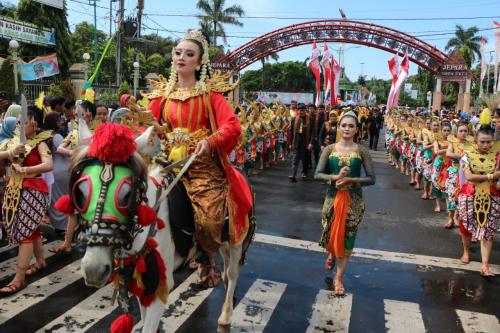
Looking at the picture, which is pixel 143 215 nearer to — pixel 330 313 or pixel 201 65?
pixel 201 65

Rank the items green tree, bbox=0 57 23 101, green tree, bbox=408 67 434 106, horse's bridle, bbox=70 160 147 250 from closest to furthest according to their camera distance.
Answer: horse's bridle, bbox=70 160 147 250 < green tree, bbox=0 57 23 101 < green tree, bbox=408 67 434 106

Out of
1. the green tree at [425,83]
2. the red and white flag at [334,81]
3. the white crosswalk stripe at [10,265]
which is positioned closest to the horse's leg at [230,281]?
the white crosswalk stripe at [10,265]

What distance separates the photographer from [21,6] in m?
27.2

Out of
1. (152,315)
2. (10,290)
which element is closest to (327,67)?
(10,290)

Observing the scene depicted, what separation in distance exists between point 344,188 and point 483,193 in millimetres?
2122

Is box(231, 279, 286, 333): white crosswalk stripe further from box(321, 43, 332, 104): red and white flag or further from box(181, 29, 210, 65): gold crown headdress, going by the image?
box(321, 43, 332, 104): red and white flag

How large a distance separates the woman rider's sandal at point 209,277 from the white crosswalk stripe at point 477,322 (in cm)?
256

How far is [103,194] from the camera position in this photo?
7.57 feet

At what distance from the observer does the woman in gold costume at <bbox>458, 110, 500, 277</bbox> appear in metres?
5.86

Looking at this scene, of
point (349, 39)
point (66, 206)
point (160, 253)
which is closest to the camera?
point (66, 206)

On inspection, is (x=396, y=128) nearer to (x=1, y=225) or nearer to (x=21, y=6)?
(x=1, y=225)

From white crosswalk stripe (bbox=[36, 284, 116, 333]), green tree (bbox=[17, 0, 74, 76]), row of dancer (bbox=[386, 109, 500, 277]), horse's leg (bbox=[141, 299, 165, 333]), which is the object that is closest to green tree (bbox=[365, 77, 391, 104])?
green tree (bbox=[17, 0, 74, 76])

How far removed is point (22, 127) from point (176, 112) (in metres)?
1.84

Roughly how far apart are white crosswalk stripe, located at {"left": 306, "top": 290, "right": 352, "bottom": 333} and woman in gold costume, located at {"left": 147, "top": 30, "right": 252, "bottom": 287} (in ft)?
4.30
